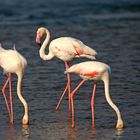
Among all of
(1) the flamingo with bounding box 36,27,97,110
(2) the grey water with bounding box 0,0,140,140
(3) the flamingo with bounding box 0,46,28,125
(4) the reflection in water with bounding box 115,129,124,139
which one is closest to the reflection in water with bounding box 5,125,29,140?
(2) the grey water with bounding box 0,0,140,140

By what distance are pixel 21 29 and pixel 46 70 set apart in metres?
8.76

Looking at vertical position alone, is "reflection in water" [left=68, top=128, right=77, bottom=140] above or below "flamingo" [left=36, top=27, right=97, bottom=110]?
below

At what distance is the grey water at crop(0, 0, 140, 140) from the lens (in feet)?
35.9

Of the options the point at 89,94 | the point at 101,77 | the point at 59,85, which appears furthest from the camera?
the point at 59,85

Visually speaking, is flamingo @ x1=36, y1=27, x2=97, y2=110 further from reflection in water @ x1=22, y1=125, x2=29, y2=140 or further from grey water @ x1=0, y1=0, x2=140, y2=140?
reflection in water @ x1=22, y1=125, x2=29, y2=140

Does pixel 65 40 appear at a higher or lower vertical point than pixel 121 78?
higher

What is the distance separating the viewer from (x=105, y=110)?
1221 cm

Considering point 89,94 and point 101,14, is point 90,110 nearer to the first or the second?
point 89,94

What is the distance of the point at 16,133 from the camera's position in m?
10.8

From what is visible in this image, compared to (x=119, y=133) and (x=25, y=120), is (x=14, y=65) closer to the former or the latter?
(x=25, y=120)

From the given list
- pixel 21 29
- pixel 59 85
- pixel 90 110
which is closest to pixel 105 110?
pixel 90 110

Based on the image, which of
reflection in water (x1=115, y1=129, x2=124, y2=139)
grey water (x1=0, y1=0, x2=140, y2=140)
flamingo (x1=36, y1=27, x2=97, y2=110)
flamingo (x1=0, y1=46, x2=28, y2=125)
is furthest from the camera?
flamingo (x1=36, y1=27, x2=97, y2=110)

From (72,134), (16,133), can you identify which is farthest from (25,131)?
(72,134)

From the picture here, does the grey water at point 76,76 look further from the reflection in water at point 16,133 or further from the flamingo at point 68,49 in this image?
the flamingo at point 68,49
